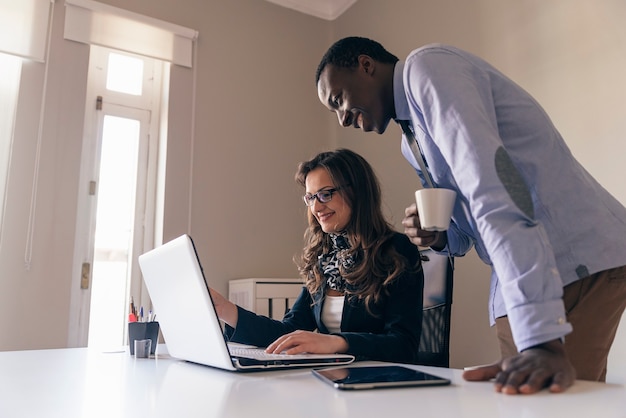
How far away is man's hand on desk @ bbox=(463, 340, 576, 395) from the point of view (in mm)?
565

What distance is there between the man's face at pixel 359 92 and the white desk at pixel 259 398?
54cm

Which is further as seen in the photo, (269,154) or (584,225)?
(269,154)

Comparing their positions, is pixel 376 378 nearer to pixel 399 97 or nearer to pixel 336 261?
pixel 399 97

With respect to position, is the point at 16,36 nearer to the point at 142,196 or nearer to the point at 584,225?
the point at 142,196

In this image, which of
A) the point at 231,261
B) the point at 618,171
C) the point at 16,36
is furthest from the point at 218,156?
the point at 618,171

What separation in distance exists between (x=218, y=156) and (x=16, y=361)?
78.6 inches

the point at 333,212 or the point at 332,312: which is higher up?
the point at 333,212

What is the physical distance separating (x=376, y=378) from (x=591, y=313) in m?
0.41

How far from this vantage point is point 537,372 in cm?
57

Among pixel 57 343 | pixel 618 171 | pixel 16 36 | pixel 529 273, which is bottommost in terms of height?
pixel 57 343

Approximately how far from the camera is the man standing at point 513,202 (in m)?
0.61

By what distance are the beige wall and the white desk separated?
1.40 metres

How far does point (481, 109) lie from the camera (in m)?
Answer: 0.74

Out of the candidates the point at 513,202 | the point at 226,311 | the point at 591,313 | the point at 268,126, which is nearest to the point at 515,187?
the point at 513,202
